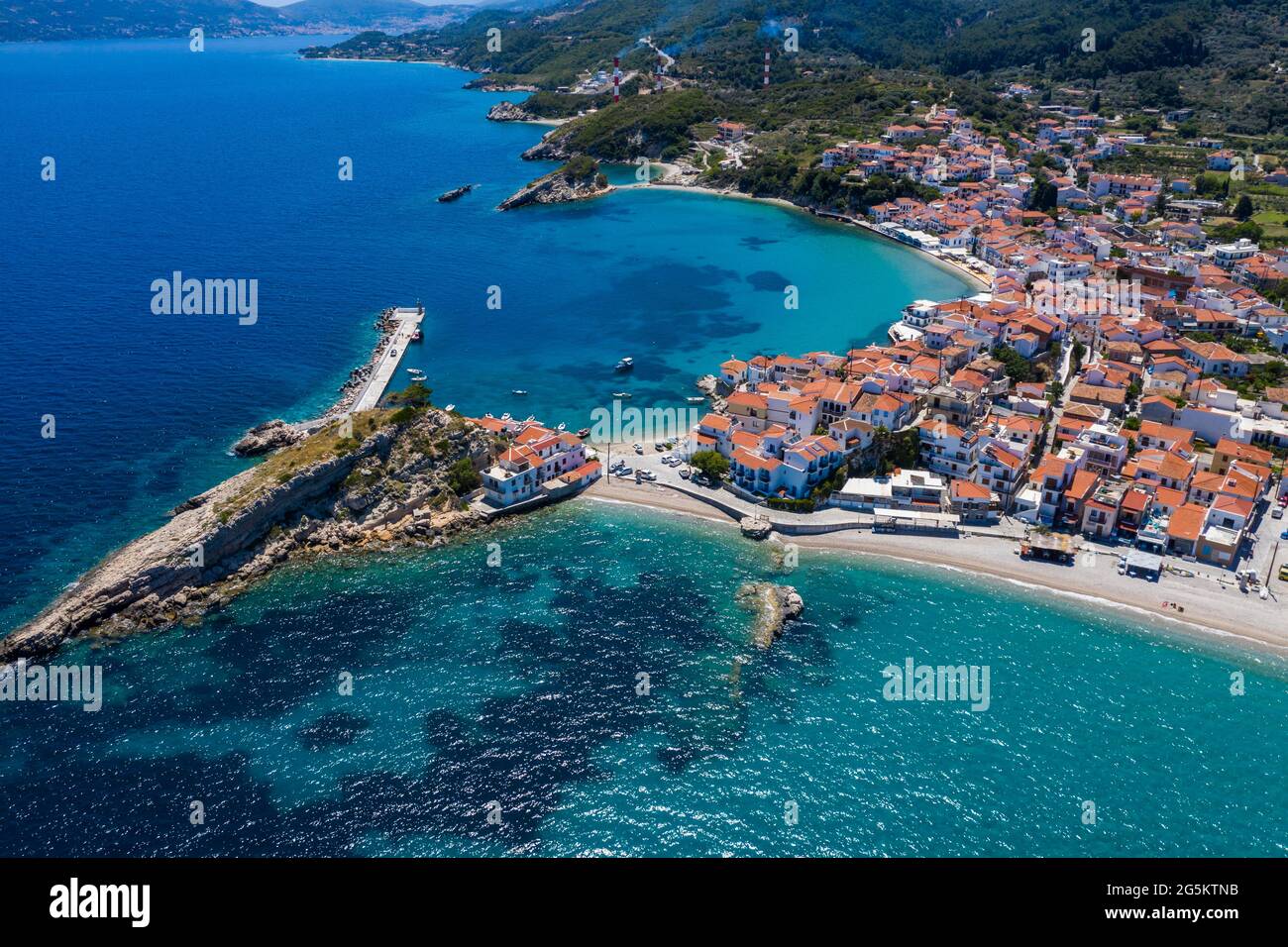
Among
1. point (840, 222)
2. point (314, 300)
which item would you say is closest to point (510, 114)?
point (840, 222)

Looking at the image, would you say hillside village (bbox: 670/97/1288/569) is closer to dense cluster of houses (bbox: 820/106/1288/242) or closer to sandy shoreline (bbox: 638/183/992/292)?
sandy shoreline (bbox: 638/183/992/292)

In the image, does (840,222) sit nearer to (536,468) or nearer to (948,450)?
(948,450)

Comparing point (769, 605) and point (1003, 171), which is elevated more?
point (1003, 171)

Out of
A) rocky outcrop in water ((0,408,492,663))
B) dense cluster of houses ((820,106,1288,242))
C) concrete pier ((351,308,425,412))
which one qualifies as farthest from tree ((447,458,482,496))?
dense cluster of houses ((820,106,1288,242))

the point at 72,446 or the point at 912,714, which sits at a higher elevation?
the point at 72,446
